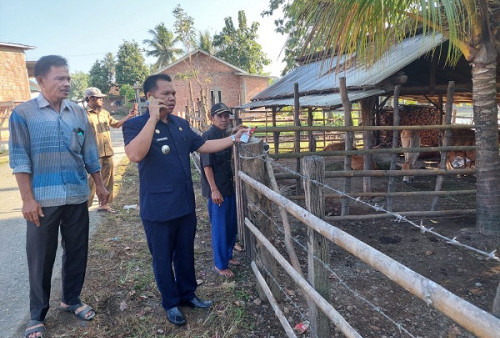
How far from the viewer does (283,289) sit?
130 inches

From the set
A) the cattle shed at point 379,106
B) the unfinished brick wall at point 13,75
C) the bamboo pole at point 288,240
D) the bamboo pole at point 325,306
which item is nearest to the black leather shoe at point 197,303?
the bamboo pole at point 325,306

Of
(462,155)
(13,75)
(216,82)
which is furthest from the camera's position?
(216,82)

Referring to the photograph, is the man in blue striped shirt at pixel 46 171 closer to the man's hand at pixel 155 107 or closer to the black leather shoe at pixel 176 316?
the man's hand at pixel 155 107

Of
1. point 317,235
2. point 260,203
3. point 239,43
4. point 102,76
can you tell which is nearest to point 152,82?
point 260,203

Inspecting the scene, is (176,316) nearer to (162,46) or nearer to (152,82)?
(152,82)

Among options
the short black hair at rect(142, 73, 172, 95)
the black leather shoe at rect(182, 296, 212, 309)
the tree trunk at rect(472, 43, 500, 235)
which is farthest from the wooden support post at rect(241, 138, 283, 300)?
the tree trunk at rect(472, 43, 500, 235)

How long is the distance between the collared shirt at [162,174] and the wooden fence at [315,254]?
638 millimetres

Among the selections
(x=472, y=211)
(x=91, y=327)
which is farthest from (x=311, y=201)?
(x=472, y=211)

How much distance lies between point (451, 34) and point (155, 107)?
10.9ft

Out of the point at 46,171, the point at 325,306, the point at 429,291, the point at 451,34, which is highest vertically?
the point at 451,34

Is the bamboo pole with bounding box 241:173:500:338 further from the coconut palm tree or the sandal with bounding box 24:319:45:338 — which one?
the coconut palm tree

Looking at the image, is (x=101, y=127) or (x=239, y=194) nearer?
(x=239, y=194)

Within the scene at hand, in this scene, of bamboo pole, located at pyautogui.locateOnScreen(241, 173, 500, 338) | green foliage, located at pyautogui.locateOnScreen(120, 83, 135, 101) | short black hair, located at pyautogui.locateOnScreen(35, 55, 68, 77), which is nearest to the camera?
bamboo pole, located at pyautogui.locateOnScreen(241, 173, 500, 338)

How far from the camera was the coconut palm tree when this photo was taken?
3.51m
